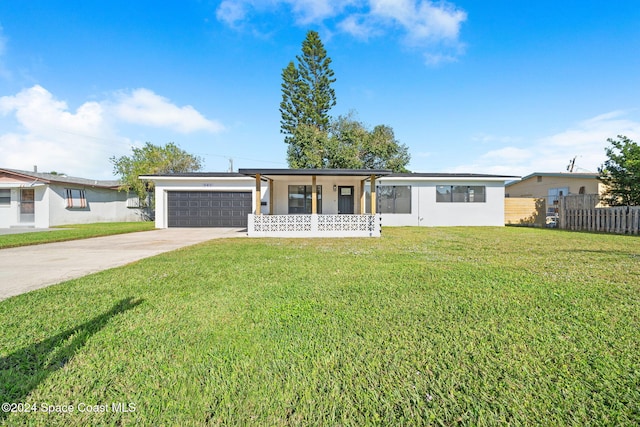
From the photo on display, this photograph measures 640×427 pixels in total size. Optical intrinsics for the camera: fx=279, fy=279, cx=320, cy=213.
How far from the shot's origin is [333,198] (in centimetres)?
1542

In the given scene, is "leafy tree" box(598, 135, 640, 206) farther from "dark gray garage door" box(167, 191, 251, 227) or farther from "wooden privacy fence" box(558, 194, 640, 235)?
"dark gray garage door" box(167, 191, 251, 227)

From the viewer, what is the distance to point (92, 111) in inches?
717

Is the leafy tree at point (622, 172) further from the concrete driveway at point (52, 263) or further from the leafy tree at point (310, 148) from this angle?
the concrete driveway at point (52, 263)

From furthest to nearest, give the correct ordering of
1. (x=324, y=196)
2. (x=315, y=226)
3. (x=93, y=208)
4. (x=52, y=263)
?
(x=93, y=208) < (x=324, y=196) < (x=315, y=226) < (x=52, y=263)

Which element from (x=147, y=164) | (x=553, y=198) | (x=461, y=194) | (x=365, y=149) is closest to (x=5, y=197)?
(x=147, y=164)

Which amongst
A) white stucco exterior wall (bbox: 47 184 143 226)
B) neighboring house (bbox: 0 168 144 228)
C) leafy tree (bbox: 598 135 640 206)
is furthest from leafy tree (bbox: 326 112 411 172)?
neighboring house (bbox: 0 168 144 228)

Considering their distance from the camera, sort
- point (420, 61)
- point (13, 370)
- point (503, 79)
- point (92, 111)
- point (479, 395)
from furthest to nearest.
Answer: point (92, 111)
point (420, 61)
point (503, 79)
point (13, 370)
point (479, 395)

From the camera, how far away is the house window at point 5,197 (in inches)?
678

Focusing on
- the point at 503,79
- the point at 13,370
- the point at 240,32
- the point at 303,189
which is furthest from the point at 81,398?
the point at 240,32

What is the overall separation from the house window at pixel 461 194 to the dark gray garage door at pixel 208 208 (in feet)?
35.2

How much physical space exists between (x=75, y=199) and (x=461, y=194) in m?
24.2

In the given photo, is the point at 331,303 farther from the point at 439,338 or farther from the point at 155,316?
the point at 155,316

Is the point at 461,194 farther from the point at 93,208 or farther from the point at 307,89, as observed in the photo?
the point at 93,208

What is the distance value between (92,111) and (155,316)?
21.6 meters
